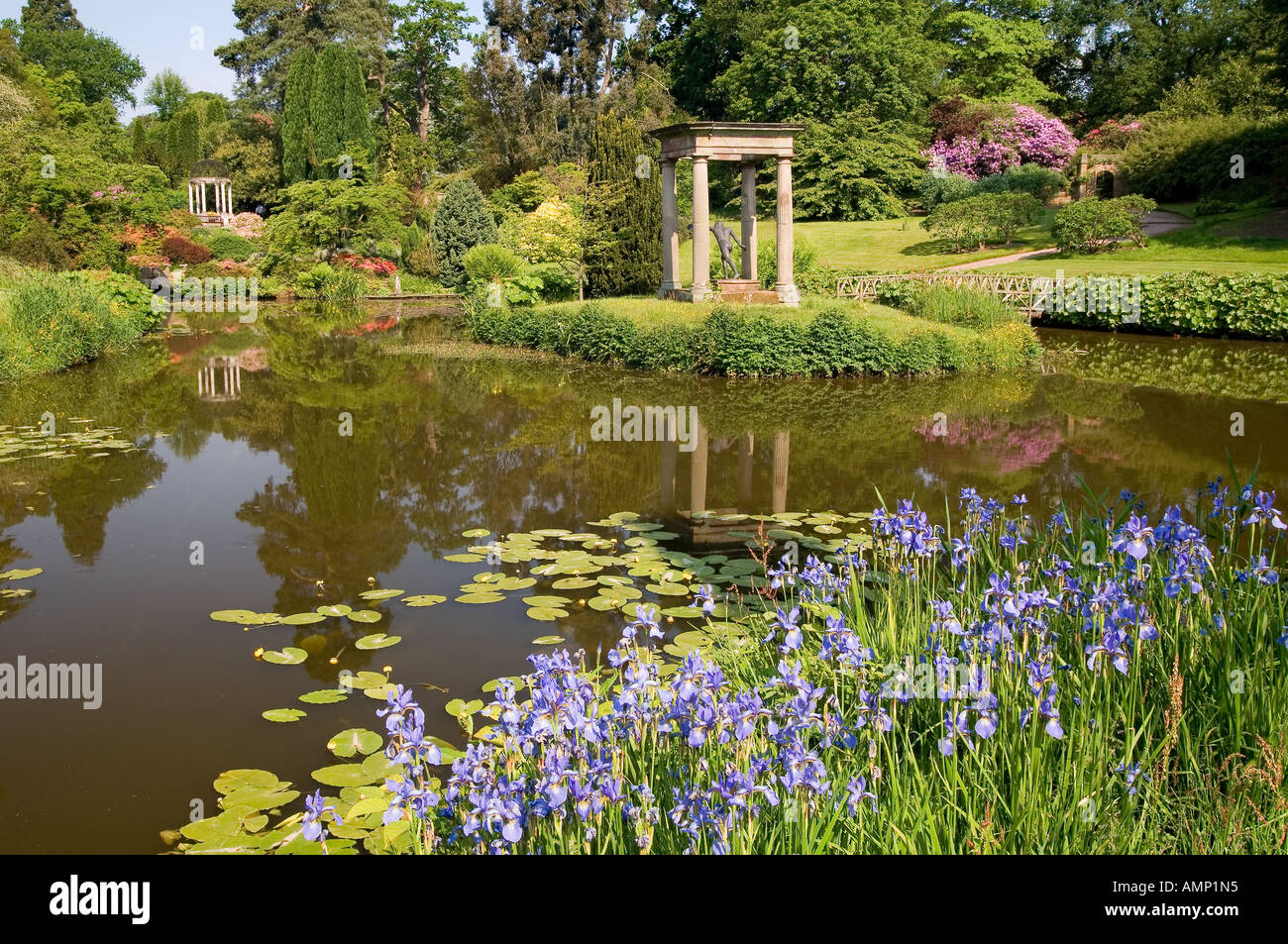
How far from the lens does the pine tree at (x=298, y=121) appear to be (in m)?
41.5

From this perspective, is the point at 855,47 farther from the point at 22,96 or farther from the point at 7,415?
the point at 7,415

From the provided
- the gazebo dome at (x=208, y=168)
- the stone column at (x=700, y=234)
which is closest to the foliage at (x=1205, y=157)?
the stone column at (x=700, y=234)

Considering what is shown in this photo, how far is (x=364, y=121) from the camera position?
41406 millimetres

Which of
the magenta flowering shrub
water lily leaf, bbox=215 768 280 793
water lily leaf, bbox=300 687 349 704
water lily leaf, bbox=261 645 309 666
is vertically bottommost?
water lily leaf, bbox=215 768 280 793

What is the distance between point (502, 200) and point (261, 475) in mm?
29964

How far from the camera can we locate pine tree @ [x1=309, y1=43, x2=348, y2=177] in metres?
40.6

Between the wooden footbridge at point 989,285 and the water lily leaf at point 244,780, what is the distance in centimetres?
1916

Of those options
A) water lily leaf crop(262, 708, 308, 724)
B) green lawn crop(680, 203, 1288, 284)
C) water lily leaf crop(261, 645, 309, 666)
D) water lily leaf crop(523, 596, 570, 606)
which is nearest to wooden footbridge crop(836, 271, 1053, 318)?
green lawn crop(680, 203, 1288, 284)

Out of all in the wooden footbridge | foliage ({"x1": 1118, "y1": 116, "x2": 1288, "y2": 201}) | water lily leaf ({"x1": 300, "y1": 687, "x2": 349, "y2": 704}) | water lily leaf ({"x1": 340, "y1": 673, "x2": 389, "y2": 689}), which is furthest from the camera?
foliage ({"x1": 1118, "y1": 116, "x2": 1288, "y2": 201})

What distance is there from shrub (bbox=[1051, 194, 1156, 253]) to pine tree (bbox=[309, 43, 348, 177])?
87.4 feet

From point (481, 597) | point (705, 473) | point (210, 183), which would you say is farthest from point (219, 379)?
point (210, 183)

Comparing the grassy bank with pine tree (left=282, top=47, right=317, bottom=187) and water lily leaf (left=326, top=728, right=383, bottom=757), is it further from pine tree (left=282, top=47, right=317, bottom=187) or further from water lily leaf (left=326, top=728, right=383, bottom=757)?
pine tree (left=282, top=47, right=317, bottom=187)

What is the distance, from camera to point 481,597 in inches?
252

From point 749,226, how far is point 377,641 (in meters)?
16.9
